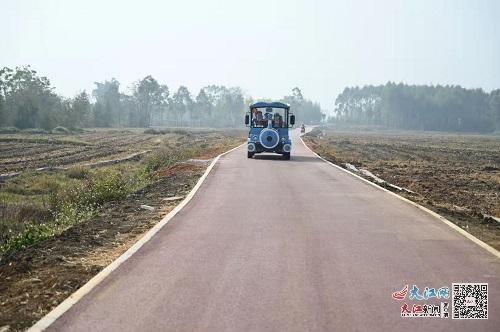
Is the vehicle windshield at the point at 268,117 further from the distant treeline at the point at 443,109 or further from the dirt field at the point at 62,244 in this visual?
the distant treeline at the point at 443,109

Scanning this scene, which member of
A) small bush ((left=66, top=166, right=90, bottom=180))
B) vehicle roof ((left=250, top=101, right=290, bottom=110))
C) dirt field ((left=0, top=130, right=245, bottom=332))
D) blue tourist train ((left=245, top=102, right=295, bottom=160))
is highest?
vehicle roof ((left=250, top=101, right=290, bottom=110))

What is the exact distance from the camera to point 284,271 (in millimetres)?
7094

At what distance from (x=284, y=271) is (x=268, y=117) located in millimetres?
19410

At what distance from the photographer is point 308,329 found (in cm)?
518

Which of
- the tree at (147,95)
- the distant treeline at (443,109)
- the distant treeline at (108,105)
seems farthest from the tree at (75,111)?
the distant treeline at (443,109)

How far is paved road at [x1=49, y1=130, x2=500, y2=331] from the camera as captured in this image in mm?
5457

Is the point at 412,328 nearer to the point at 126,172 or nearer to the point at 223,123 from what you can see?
the point at 126,172

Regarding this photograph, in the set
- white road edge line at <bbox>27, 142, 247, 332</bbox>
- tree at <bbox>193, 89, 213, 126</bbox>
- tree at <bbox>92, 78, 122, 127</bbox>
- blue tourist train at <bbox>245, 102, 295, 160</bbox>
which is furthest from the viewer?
tree at <bbox>193, 89, 213, 126</bbox>

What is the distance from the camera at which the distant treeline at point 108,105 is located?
274 ft

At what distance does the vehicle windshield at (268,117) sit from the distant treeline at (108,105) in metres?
57.1

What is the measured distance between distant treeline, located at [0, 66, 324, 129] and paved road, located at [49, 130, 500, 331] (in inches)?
2801

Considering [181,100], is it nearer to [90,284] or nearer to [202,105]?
[202,105]

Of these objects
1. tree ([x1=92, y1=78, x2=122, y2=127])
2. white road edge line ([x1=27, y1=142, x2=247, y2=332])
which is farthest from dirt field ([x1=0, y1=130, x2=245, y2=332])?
tree ([x1=92, y1=78, x2=122, y2=127])

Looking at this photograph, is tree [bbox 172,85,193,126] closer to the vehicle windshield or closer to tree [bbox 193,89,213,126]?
tree [bbox 193,89,213,126]
